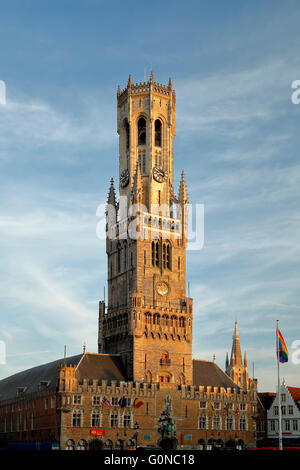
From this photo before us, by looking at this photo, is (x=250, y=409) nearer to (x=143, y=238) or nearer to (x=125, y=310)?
(x=125, y=310)

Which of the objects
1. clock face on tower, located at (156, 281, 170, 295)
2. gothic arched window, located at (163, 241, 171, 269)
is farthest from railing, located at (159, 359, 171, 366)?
gothic arched window, located at (163, 241, 171, 269)

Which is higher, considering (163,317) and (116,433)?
(163,317)

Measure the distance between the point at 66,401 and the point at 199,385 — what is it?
85.4 feet

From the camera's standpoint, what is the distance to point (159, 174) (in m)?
122

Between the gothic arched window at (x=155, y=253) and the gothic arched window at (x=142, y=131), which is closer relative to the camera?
the gothic arched window at (x=155, y=253)

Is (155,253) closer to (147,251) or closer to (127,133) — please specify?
(147,251)

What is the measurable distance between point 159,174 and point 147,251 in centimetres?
1591

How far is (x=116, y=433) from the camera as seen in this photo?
10081 centimetres

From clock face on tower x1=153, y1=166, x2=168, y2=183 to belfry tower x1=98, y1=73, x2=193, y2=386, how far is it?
183mm

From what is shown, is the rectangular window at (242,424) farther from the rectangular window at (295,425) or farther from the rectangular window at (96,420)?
the rectangular window at (96,420)

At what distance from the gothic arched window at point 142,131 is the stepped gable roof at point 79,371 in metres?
40.4

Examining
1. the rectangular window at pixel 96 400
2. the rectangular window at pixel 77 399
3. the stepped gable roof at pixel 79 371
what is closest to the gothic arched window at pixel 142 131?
the stepped gable roof at pixel 79 371

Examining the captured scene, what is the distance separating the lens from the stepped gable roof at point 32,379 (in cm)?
10900
